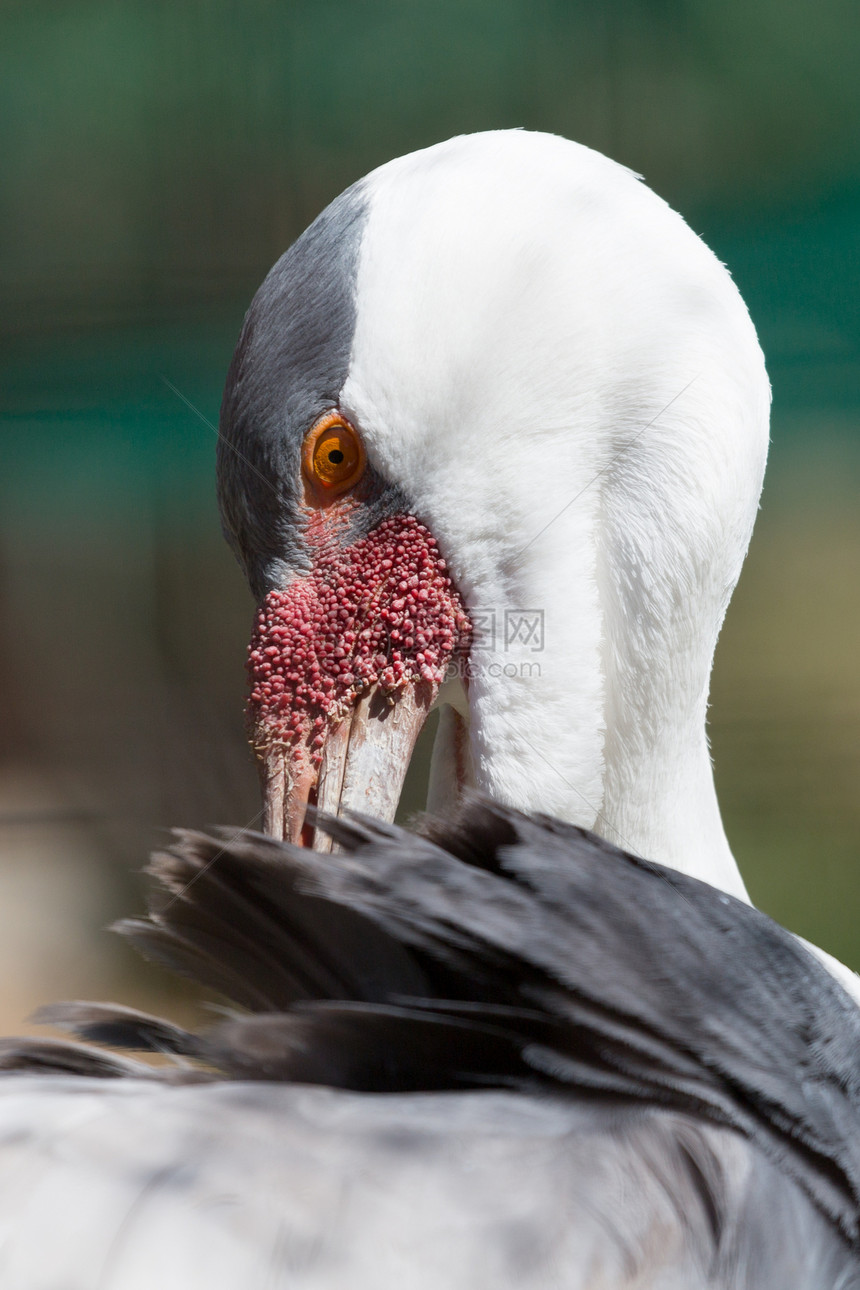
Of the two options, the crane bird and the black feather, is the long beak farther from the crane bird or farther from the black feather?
the black feather

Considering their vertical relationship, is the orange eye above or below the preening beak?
above

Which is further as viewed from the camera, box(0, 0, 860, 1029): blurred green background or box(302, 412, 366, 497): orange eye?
box(0, 0, 860, 1029): blurred green background

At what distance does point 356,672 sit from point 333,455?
0.17 m

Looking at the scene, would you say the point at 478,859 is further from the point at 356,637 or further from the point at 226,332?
the point at 226,332

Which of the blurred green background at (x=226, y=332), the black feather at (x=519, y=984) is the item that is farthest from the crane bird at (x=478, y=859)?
the blurred green background at (x=226, y=332)

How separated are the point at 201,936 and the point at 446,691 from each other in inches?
15.6

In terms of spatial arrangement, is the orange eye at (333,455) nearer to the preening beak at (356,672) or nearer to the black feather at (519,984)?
the preening beak at (356,672)

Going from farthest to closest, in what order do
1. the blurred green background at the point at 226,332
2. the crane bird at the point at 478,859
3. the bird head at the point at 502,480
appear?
the blurred green background at the point at 226,332 → the bird head at the point at 502,480 → the crane bird at the point at 478,859

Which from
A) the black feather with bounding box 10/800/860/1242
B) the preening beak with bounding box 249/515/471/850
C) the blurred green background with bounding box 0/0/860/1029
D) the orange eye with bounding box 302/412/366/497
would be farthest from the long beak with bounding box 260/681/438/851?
the blurred green background with bounding box 0/0/860/1029

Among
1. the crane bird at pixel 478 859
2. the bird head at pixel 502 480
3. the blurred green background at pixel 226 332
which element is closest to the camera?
the crane bird at pixel 478 859

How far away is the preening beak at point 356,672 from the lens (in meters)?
0.97

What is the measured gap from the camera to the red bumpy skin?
98cm

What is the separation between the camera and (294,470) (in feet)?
3.22

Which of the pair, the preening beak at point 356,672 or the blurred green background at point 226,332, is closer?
the preening beak at point 356,672
